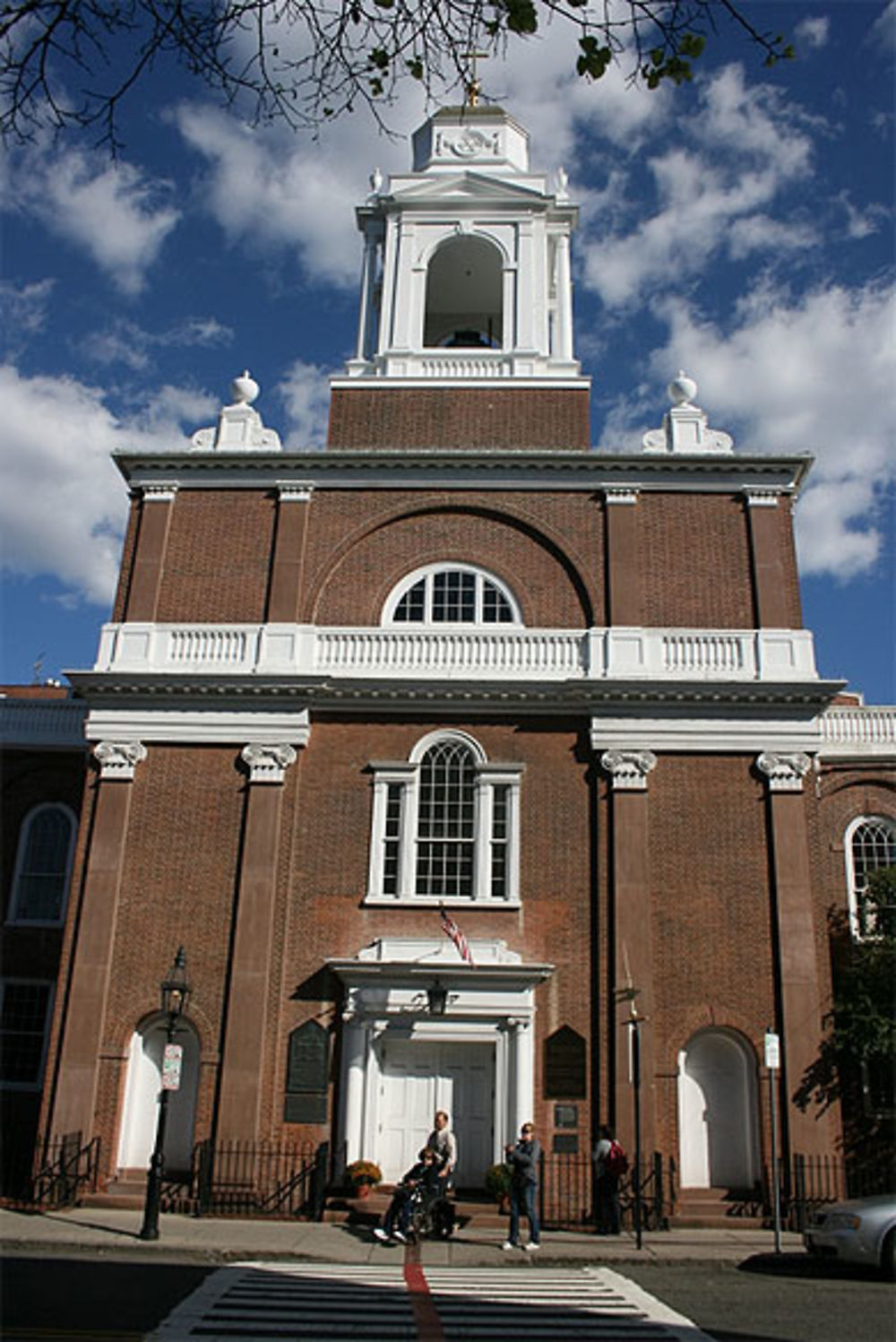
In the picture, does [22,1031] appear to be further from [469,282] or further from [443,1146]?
[469,282]

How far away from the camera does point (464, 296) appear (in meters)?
27.3

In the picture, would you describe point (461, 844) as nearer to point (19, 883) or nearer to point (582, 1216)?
point (582, 1216)

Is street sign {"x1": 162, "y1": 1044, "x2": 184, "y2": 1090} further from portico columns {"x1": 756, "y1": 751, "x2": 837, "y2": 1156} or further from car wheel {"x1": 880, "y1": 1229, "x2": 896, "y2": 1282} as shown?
portico columns {"x1": 756, "y1": 751, "x2": 837, "y2": 1156}

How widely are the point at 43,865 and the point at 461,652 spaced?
9578mm

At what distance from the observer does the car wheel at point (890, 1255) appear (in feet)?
39.5

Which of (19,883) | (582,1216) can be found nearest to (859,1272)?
(582,1216)

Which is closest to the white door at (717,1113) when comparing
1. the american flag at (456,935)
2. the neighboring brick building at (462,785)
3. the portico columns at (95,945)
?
the neighboring brick building at (462,785)

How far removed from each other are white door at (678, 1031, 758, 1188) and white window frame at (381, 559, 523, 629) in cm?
808

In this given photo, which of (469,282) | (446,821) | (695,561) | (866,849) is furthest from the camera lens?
(469,282)

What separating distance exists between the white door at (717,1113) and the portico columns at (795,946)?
72cm

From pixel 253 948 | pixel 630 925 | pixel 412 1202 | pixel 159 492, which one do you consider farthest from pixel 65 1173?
pixel 159 492

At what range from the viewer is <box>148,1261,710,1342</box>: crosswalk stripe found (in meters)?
8.87

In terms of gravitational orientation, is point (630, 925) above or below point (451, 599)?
below

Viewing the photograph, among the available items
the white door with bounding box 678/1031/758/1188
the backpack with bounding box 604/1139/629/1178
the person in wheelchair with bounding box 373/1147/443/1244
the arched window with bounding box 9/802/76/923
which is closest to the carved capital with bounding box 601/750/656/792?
the white door with bounding box 678/1031/758/1188
